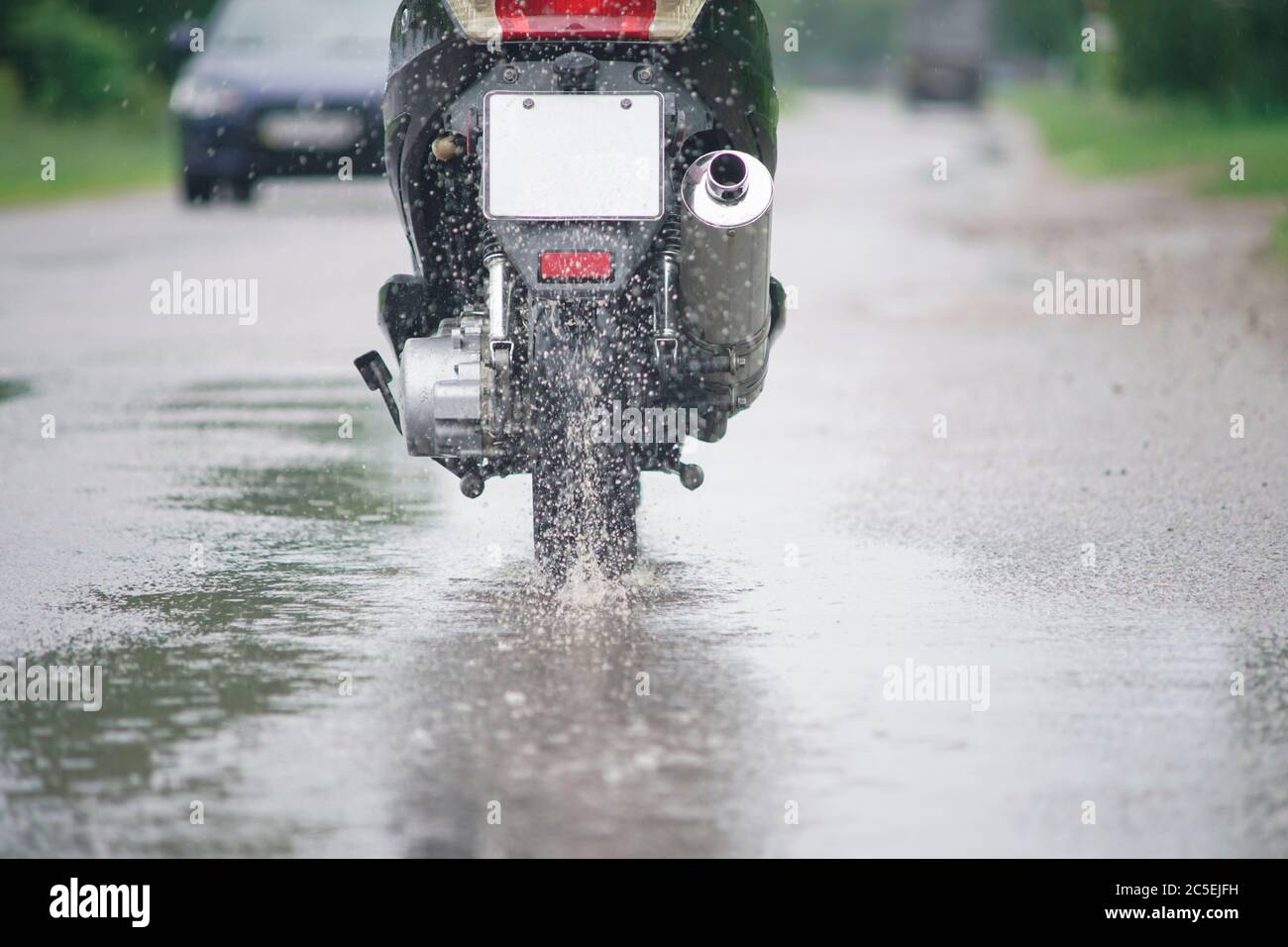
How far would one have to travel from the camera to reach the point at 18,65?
4200 cm

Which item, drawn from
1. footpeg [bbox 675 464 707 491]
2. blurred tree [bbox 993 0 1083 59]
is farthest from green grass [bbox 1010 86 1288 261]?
blurred tree [bbox 993 0 1083 59]

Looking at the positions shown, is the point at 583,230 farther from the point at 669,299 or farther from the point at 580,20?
the point at 580,20

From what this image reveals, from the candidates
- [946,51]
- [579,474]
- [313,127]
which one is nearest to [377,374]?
[579,474]

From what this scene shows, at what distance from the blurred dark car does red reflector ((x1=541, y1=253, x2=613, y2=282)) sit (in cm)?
1522

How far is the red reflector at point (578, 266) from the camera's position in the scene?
240 inches

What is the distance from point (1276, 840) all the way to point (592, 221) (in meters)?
2.42

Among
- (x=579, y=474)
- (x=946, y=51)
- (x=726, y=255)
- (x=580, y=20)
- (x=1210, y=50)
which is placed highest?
(x=580, y=20)

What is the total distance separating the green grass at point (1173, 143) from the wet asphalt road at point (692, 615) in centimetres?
771

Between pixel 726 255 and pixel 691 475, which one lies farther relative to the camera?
pixel 691 475

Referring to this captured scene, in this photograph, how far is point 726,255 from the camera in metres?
6.12

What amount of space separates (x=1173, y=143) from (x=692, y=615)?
3298 centimetres

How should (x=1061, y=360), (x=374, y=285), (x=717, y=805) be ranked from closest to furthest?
1. (x=717, y=805)
2. (x=1061, y=360)
3. (x=374, y=285)

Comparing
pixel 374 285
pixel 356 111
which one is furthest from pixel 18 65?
pixel 374 285

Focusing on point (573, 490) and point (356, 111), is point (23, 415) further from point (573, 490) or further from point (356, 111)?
point (356, 111)
